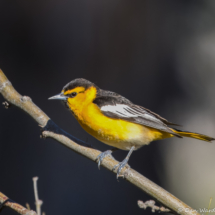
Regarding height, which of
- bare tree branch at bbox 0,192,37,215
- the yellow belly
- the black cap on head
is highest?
the black cap on head

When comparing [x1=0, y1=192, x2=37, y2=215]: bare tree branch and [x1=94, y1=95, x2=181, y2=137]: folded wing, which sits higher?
[x1=94, y1=95, x2=181, y2=137]: folded wing

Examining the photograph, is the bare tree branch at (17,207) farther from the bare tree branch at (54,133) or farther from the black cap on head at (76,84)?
the black cap on head at (76,84)

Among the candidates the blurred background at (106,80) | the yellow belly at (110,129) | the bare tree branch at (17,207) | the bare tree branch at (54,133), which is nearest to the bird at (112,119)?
the yellow belly at (110,129)

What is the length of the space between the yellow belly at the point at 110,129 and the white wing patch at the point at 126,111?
73 mm

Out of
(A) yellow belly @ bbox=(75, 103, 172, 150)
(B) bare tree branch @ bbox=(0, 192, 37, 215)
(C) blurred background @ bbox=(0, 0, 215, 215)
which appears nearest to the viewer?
(B) bare tree branch @ bbox=(0, 192, 37, 215)

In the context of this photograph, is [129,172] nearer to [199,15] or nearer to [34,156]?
[34,156]

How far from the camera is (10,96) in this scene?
7.25ft

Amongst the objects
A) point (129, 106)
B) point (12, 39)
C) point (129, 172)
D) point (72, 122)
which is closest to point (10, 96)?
point (129, 172)

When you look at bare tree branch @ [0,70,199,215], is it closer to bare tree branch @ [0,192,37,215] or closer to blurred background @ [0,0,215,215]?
bare tree branch @ [0,192,37,215]

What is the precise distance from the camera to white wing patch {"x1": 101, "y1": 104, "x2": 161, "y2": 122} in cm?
283

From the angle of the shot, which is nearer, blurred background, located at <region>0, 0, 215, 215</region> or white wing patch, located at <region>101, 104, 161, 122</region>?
white wing patch, located at <region>101, 104, 161, 122</region>

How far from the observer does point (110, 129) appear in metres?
2.71

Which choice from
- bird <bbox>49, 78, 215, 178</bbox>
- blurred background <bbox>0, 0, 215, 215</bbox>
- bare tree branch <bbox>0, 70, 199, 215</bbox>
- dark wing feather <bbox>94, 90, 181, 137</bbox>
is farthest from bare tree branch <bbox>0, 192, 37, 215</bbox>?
blurred background <bbox>0, 0, 215, 215</bbox>

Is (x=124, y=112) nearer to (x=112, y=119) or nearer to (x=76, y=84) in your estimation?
(x=112, y=119)
